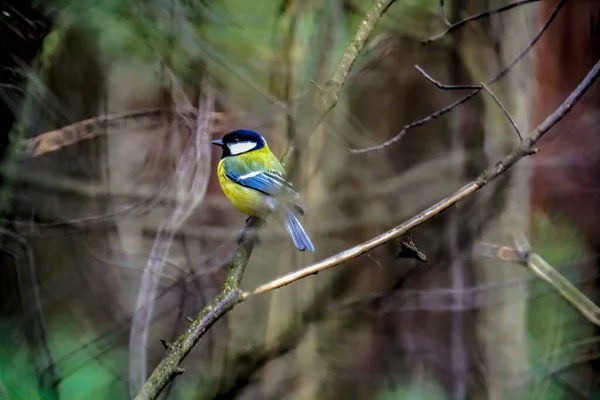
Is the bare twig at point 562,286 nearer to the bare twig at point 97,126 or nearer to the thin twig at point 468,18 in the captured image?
the thin twig at point 468,18

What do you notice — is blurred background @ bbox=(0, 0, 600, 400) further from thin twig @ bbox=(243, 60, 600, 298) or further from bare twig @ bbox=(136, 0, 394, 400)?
thin twig @ bbox=(243, 60, 600, 298)

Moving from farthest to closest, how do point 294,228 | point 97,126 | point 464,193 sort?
1. point 97,126
2. point 294,228
3. point 464,193

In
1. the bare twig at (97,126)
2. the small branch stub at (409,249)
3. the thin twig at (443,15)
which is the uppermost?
the bare twig at (97,126)

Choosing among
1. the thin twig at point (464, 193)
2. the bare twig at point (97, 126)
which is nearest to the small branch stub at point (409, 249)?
the thin twig at point (464, 193)

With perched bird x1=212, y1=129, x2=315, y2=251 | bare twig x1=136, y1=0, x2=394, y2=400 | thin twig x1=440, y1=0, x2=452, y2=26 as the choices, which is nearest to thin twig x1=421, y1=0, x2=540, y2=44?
thin twig x1=440, y1=0, x2=452, y2=26

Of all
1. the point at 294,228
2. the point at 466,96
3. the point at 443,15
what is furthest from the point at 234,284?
the point at 443,15

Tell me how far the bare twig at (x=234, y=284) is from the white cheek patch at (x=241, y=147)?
0.14m

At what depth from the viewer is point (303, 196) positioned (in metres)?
1.15

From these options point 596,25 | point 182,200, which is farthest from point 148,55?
point 596,25

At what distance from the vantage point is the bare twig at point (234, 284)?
3.01 ft

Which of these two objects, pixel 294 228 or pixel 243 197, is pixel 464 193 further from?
pixel 243 197

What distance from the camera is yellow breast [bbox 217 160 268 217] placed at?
108 cm

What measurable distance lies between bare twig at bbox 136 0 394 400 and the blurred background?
52mm

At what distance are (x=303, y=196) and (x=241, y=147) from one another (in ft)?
0.57
